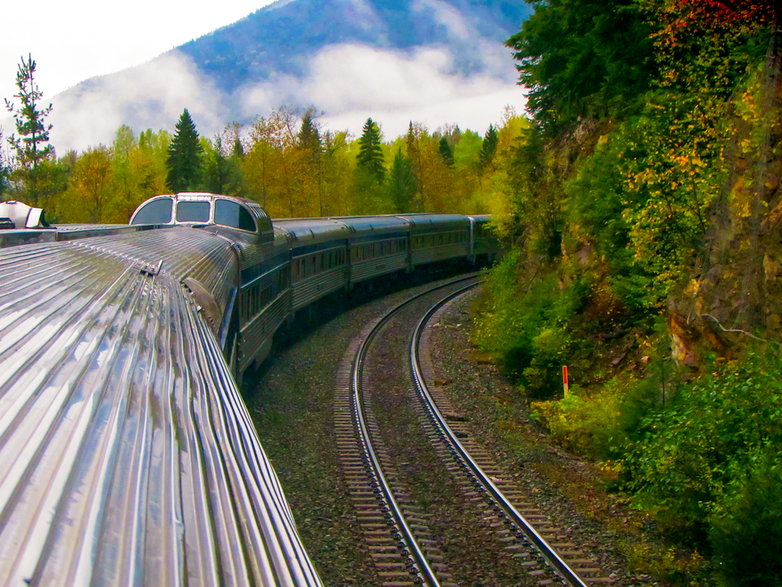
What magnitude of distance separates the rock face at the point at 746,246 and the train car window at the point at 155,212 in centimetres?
1083

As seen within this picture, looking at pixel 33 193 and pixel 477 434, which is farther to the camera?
pixel 33 193

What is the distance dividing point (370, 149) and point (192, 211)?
5641 centimetres

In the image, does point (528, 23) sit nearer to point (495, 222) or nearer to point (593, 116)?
point (593, 116)

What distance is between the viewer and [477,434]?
42.8 feet

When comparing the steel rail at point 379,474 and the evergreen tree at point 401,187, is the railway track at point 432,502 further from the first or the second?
the evergreen tree at point 401,187

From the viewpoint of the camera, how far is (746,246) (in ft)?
37.2

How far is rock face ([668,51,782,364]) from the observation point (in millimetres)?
10664

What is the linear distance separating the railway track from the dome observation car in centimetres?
416

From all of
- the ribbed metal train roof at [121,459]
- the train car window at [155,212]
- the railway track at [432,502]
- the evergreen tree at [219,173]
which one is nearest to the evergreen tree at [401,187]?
the evergreen tree at [219,173]

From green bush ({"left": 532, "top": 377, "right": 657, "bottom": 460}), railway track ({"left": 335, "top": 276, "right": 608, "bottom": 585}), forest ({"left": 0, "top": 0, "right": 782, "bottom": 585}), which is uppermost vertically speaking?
forest ({"left": 0, "top": 0, "right": 782, "bottom": 585})

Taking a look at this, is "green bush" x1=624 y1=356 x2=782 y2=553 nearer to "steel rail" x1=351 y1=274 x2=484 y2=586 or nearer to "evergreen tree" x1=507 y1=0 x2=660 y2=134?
"steel rail" x1=351 y1=274 x2=484 y2=586

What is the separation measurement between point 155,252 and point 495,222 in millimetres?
20875

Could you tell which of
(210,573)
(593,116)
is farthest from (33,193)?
(210,573)

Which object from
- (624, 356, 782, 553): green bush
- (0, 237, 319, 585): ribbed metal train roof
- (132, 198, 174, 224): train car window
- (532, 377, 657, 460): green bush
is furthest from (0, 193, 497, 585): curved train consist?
(132, 198, 174, 224): train car window
